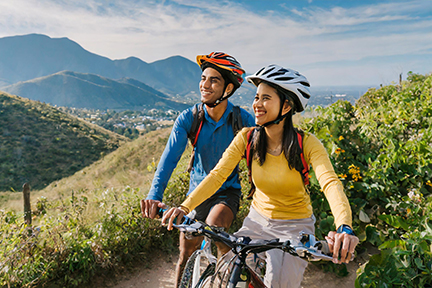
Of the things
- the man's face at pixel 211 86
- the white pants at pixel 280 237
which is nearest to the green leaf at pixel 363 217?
the white pants at pixel 280 237

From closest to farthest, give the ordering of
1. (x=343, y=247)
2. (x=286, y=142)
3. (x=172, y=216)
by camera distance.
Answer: (x=343, y=247) < (x=172, y=216) < (x=286, y=142)

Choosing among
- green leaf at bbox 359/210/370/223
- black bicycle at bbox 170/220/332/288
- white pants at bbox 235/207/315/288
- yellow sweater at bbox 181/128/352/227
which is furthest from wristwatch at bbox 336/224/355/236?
green leaf at bbox 359/210/370/223

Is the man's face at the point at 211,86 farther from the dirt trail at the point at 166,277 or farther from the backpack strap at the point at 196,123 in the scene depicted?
the dirt trail at the point at 166,277

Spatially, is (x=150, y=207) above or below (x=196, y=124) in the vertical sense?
below

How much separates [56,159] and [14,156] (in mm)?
5758

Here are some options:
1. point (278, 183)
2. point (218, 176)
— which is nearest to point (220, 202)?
point (218, 176)

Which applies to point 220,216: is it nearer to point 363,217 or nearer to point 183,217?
point 183,217

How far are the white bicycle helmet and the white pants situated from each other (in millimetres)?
1017

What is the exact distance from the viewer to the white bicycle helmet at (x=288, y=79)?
2174mm

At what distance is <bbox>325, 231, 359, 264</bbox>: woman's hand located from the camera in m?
1.32

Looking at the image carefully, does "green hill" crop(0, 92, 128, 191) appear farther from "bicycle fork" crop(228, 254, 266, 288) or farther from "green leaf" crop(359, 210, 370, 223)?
"bicycle fork" crop(228, 254, 266, 288)

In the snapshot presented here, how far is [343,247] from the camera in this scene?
133 cm

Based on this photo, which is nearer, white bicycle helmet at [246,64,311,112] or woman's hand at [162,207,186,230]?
woman's hand at [162,207,186,230]

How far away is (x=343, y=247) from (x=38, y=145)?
2176 inches
